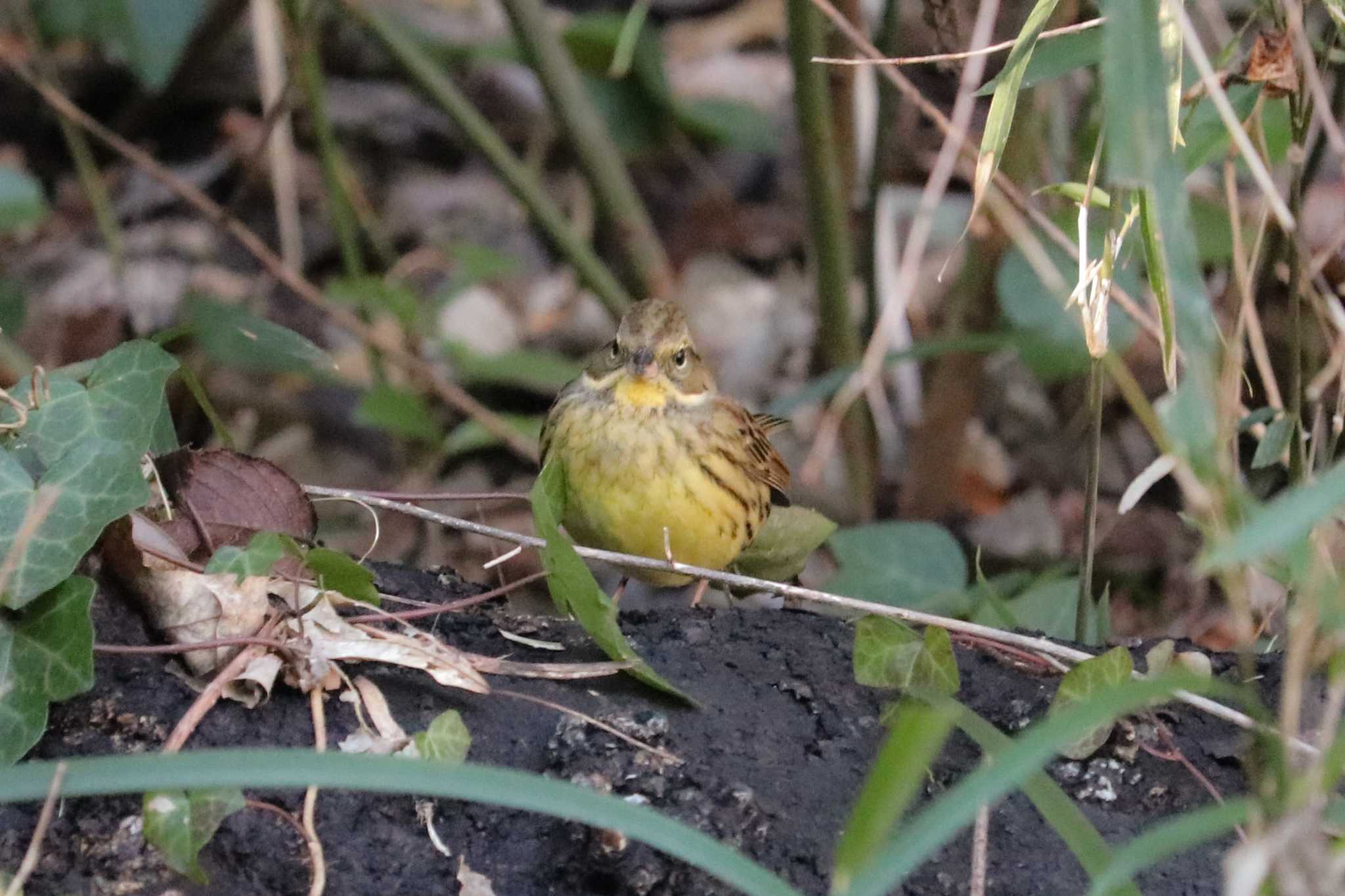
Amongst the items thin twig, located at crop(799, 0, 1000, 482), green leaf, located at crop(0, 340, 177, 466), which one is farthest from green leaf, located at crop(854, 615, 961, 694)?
green leaf, located at crop(0, 340, 177, 466)

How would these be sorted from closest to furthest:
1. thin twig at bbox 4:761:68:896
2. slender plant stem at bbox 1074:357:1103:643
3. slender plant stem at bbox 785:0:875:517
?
thin twig at bbox 4:761:68:896 → slender plant stem at bbox 1074:357:1103:643 → slender plant stem at bbox 785:0:875:517

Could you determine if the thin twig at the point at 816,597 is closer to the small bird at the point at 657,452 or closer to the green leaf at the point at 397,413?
the small bird at the point at 657,452

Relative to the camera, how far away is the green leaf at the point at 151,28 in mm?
4871

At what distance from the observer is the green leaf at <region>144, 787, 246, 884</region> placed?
5.80 ft

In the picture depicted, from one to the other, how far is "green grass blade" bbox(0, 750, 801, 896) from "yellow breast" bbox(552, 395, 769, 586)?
1823 millimetres

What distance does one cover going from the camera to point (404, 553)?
5094 mm

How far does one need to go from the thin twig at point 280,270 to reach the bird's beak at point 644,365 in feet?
3.96

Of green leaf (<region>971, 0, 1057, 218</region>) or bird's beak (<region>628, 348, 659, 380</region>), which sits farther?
bird's beak (<region>628, 348, 659, 380</region>)

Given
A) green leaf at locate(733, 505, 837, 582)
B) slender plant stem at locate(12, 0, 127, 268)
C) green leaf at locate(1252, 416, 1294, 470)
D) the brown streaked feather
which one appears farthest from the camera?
slender plant stem at locate(12, 0, 127, 268)

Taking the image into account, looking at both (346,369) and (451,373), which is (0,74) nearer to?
(346,369)

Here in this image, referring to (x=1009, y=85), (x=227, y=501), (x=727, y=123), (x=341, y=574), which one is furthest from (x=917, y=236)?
(x=727, y=123)

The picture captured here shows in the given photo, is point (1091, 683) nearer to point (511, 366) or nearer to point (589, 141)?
point (589, 141)

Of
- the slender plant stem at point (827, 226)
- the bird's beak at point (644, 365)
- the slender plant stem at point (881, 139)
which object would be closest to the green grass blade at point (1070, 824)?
the bird's beak at point (644, 365)

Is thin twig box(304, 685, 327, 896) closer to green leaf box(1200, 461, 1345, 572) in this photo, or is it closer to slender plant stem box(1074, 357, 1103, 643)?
green leaf box(1200, 461, 1345, 572)
